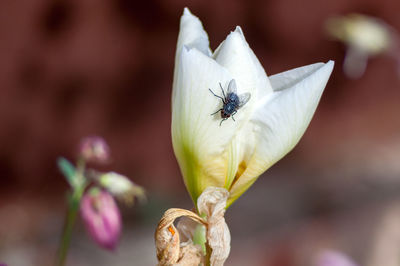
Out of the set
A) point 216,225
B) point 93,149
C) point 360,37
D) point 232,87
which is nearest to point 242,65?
point 232,87

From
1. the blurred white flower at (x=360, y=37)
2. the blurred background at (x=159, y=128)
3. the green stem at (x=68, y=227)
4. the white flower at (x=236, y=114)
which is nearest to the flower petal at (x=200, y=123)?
the white flower at (x=236, y=114)

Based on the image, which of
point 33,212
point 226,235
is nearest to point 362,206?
point 33,212

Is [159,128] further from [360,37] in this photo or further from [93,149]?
[93,149]

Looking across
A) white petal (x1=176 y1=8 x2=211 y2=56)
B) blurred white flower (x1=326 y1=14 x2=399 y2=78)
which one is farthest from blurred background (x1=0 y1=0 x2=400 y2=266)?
white petal (x1=176 y1=8 x2=211 y2=56)

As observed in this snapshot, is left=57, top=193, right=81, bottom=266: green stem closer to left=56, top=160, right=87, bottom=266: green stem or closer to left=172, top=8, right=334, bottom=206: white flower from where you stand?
left=56, top=160, right=87, bottom=266: green stem

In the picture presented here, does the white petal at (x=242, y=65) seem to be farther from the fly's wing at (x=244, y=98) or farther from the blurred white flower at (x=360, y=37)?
the blurred white flower at (x=360, y=37)

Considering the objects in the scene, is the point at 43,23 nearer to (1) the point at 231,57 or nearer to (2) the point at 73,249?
(2) the point at 73,249
